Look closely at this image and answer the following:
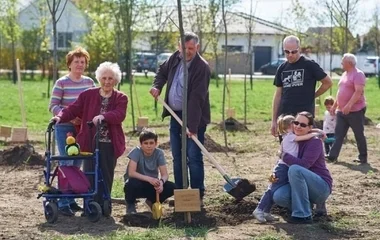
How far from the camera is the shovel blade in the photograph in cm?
824

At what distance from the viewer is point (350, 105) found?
479 inches

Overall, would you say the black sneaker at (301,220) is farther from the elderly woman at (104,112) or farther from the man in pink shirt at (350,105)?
the man in pink shirt at (350,105)

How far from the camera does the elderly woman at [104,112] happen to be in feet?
26.3

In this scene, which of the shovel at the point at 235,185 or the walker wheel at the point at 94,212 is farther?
the shovel at the point at 235,185

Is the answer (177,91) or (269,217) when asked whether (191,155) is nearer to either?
(177,91)

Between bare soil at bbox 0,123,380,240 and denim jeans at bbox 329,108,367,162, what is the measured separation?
0.32 m

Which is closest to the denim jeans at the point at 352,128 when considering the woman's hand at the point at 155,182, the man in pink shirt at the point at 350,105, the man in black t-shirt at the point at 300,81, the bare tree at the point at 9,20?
the man in pink shirt at the point at 350,105

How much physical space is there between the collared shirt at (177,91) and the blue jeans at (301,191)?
1.49 m

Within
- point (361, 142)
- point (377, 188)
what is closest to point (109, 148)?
point (377, 188)

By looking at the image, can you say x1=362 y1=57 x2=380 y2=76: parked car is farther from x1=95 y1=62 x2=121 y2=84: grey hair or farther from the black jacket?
x1=95 y1=62 x2=121 y2=84: grey hair

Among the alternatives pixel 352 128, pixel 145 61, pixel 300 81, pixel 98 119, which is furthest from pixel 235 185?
pixel 145 61

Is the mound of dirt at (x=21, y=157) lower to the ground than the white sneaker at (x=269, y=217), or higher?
lower

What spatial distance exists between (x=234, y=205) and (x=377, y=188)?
247 centimetres

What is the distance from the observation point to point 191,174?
8695 millimetres
